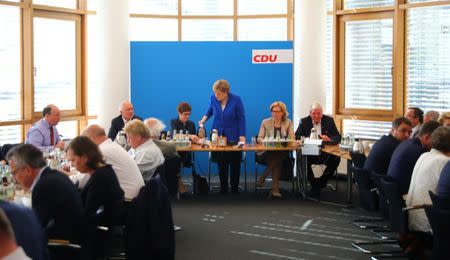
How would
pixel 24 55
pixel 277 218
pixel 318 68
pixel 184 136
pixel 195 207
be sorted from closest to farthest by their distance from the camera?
pixel 277 218, pixel 195 207, pixel 184 136, pixel 24 55, pixel 318 68

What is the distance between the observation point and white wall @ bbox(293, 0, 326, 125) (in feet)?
35.8

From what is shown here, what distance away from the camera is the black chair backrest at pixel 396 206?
5544 mm

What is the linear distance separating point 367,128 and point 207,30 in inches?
116

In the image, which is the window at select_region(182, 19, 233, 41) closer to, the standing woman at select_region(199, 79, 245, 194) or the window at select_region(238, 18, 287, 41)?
the window at select_region(238, 18, 287, 41)

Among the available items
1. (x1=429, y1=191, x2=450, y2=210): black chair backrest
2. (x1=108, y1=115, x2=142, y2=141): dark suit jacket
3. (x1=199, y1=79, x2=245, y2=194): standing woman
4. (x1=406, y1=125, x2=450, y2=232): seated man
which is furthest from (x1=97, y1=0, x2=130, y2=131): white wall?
(x1=429, y1=191, x2=450, y2=210): black chair backrest

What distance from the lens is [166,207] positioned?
544 centimetres

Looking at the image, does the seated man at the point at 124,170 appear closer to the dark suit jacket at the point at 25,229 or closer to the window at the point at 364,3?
the dark suit jacket at the point at 25,229

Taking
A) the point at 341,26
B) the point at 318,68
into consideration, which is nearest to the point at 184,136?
the point at 318,68

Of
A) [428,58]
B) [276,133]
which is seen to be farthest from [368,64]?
[276,133]

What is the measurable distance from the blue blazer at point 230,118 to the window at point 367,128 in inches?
85.6

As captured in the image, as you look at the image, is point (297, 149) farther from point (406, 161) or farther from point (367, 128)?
point (406, 161)

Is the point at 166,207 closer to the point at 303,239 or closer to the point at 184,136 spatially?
the point at 303,239

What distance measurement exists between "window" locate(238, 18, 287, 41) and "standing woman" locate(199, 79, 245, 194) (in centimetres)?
237

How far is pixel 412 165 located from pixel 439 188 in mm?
1020
